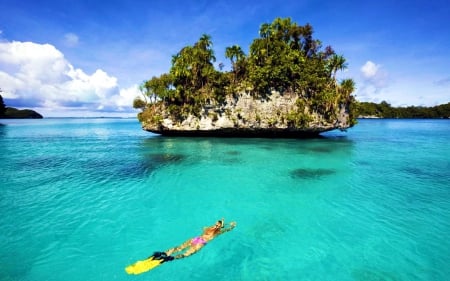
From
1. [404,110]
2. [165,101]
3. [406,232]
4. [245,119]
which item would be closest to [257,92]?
[245,119]

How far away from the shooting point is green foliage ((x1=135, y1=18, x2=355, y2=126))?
1278 inches

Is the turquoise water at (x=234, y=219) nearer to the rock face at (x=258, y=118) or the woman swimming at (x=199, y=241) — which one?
the woman swimming at (x=199, y=241)

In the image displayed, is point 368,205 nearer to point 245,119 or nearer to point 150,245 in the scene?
point 150,245

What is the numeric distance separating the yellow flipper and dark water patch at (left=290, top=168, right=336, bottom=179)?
36.6ft

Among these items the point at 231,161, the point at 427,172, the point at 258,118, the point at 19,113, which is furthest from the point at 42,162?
the point at 19,113

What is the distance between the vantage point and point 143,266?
21.1 feet

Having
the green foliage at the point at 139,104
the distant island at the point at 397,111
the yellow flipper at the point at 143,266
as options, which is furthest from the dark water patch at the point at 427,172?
the distant island at the point at 397,111

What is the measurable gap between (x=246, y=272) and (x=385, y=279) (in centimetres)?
363

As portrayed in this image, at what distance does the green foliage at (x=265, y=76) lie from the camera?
32463 millimetres

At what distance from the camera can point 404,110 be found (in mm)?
142750

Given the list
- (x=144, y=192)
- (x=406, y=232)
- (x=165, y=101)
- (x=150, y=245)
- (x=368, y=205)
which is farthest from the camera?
(x=165, y=101)

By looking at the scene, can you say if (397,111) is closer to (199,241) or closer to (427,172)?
(427,172)

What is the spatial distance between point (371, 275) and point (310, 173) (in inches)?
407

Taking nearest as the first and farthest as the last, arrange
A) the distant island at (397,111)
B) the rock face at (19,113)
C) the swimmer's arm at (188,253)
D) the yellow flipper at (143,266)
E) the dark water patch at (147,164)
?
the yellow flipper at (143,266)
the swimmer's arm at (188,253)
the dark water patch at (147,164)
the distant island at (397,111)
the rock face at (19,113)
